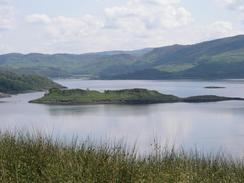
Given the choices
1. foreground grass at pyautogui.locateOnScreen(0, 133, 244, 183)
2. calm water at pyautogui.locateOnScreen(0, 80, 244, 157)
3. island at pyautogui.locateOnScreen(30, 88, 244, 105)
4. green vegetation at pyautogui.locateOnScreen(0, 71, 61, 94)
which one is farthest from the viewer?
A: green vegetation at pyautogui.locateOnScreen(0, 71, 61, 94)

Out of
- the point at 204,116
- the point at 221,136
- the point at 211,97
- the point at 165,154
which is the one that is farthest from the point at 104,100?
the point at 165,154

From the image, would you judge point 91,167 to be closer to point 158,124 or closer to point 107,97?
point 158,124

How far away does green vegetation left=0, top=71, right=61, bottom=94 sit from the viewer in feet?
477

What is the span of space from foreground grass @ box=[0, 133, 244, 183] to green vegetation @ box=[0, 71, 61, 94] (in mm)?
135683

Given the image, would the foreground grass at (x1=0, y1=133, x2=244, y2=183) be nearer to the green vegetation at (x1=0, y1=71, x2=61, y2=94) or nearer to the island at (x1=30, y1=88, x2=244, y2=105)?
the island at (x1=30, y1=88, x2=244, y2=105)

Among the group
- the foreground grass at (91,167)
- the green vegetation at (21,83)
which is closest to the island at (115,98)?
the green vegetation at (21,83)

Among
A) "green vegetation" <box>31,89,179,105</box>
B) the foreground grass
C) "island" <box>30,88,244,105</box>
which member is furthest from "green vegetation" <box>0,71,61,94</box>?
the foreground grass

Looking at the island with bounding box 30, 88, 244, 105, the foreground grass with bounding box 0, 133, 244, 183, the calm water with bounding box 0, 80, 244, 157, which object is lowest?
the calm water with bounding box 0, 80, 244, 157

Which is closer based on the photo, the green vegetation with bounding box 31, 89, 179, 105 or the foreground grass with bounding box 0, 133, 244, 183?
the foreground grass with bounding box 0, 133, 244, 183

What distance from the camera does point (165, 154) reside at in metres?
9.09

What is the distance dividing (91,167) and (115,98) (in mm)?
101307

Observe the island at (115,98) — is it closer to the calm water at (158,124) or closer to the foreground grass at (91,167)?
the calm water at (158,124)

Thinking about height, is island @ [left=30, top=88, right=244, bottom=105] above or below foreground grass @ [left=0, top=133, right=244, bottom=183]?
below

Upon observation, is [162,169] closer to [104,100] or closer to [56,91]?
[104,100]
